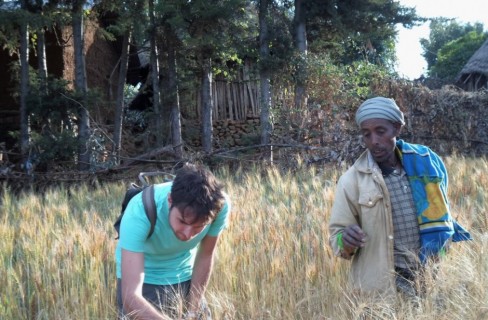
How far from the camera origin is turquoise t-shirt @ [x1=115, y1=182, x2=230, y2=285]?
2625mm

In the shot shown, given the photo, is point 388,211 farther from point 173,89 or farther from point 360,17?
point 360,17

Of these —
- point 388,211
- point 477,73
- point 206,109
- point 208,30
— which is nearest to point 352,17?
point 208,30

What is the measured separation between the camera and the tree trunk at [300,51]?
39.4 ft

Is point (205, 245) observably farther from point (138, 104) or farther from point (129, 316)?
point (138, 104)

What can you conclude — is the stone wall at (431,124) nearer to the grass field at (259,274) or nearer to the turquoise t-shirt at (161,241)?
the grass field at (259,274)

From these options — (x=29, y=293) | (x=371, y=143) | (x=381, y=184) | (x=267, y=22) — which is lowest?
(x=29, y=293)

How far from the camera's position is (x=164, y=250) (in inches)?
114

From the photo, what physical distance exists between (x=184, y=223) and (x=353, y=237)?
0.75 meters

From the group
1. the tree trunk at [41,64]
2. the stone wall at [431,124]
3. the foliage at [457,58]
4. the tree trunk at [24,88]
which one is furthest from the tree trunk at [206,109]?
the foliage at [457,58]

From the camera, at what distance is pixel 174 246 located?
9.41 feet

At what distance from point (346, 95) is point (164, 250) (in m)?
9.46

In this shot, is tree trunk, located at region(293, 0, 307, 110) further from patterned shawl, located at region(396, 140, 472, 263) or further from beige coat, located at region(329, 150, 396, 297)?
beige coat, located at region(329, 150, 396, 297)

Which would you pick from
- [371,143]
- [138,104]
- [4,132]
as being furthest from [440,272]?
[138,104]

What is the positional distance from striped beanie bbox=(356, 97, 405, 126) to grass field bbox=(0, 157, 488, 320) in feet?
2.26
